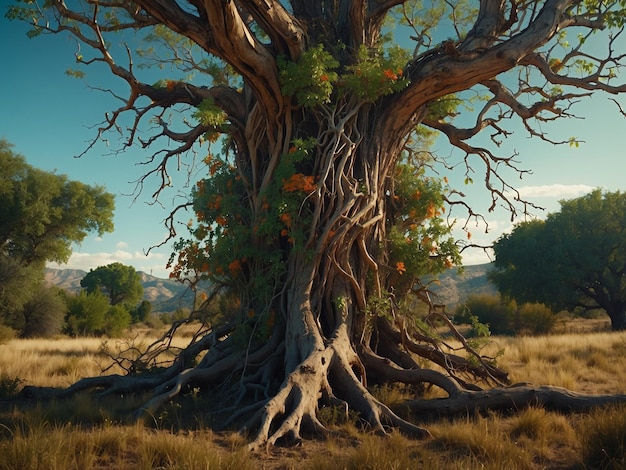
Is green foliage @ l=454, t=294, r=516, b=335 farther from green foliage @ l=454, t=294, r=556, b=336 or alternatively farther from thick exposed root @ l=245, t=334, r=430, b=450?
thick exposed root @ l=245, t=334, r=430, b=450

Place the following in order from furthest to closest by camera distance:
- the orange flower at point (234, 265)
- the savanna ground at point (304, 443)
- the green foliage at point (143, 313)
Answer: the green foliage at point (143, 313) → the orange flower at point (234, 265) → the savanna ground at point (304, 443)

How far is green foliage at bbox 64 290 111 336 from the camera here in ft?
88.3

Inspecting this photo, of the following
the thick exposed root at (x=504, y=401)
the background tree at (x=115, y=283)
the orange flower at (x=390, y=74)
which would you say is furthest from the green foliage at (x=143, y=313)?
the thick exposed root at (x=504, y=401)

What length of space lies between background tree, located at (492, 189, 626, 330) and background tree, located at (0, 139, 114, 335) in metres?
25.4

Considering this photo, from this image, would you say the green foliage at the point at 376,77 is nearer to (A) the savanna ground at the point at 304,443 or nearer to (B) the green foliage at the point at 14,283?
(A) the savanna ground at the point at 304,443

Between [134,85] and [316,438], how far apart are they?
5.93 m

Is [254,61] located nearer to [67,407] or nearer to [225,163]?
[225,163]

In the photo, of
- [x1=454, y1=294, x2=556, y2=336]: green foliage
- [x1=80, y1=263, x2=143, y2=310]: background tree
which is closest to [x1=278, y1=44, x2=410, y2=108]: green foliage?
[x1=454, y1=294, x2=556, y2=336]: green foliage

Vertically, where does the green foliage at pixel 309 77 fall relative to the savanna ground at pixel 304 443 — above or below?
above

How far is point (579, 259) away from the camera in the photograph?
79.7 ft

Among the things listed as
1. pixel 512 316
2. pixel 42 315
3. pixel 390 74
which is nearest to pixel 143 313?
pixel 42 315

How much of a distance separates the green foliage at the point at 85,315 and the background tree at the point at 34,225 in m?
3.10

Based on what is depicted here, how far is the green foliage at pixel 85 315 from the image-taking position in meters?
26.9

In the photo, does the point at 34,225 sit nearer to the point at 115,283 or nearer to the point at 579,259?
the point at 579,259
